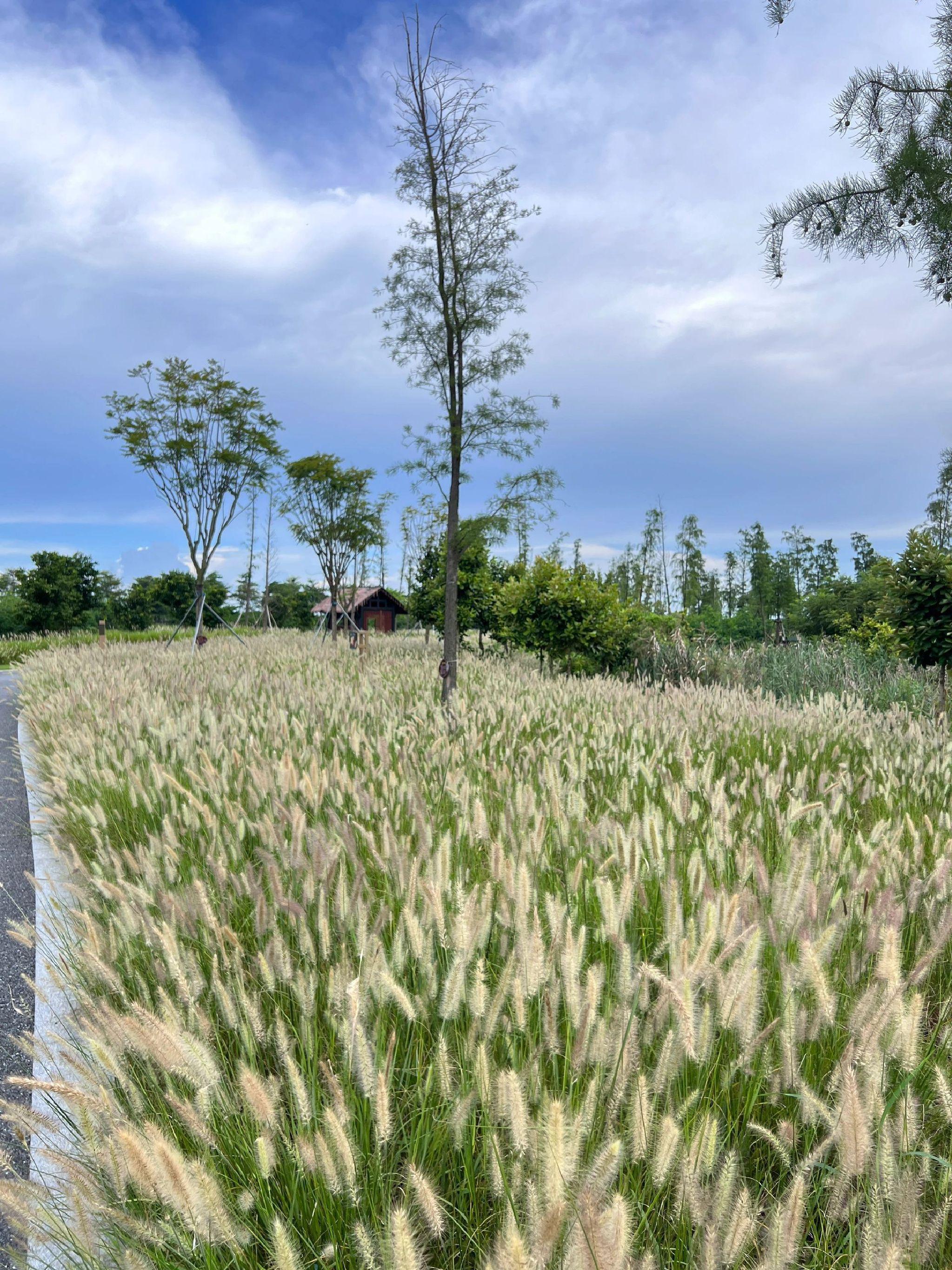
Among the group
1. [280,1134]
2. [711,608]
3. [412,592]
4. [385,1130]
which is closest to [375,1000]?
[280,1134]

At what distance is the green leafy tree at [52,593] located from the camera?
39.6m

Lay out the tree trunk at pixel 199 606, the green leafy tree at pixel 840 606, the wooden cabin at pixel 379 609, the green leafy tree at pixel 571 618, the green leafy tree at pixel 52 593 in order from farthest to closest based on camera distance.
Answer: the wooden cabin at pixel 379 609 < the green leafy tree at pixel 52 593 < the green leafy tree at pixel 840 606 < the tree trunk at pixel 199 606 < the green leafy tree at pixel 571 618

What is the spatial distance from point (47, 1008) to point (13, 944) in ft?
5.60

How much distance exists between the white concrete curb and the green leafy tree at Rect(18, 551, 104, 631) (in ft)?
132

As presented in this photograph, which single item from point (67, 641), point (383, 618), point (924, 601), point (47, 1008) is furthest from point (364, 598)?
point (47, 1008)

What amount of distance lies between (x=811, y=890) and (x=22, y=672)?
13.5m

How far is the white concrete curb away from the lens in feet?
4.56

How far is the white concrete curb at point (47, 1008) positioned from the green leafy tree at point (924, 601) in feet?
24.0

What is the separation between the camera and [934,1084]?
1446mm

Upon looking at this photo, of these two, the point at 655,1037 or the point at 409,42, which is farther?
the point at 409,42

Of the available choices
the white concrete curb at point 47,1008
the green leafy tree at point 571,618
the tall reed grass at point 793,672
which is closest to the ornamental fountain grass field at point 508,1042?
the white concrete curb at point 47,1008

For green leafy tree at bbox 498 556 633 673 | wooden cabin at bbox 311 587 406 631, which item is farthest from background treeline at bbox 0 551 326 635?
green leafy tree at bbox 498 556 633 673

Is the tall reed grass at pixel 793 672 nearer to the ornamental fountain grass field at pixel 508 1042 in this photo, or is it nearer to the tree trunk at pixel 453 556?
the tree trunk at pixel 453 556

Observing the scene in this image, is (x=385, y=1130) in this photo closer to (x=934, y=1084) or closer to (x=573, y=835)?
(x=934, y=1084)
